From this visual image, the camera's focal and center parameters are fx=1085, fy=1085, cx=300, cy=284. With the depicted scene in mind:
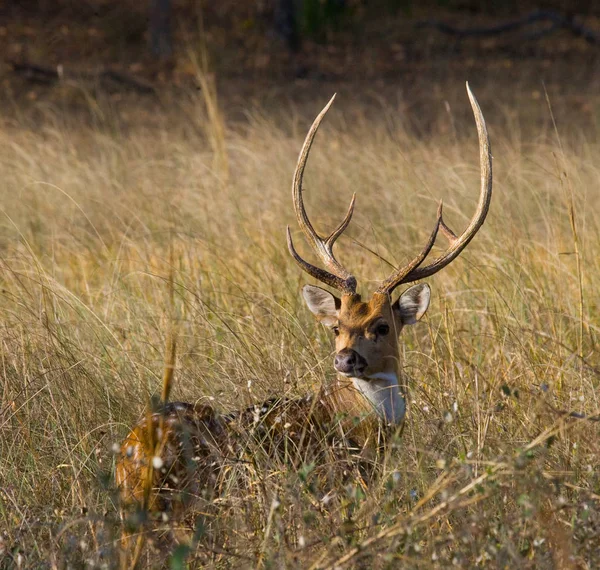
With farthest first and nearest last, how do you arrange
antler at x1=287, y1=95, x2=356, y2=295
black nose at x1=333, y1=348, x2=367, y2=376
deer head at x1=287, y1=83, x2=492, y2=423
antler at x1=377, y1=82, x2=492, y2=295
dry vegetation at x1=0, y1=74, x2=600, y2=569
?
antler at x1=287, y1=95, x2=356, y2=295, antler at x1=377, y1=82, x2=492, y2=295, deer head at x1=287, y1=83, x2=492, y2=423, black nose at x1=333, y1=348, x2=367, y2=376, dry vegetation at x1=0, y1=74, x2=600, y2=569

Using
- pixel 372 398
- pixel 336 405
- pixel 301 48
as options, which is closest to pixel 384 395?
pixel 372 398

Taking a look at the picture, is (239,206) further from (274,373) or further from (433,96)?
(433,96)

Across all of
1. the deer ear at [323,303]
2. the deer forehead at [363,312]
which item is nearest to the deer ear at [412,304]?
the deer forehead at [363,312]

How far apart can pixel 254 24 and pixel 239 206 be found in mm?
13570

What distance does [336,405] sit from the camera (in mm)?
4254

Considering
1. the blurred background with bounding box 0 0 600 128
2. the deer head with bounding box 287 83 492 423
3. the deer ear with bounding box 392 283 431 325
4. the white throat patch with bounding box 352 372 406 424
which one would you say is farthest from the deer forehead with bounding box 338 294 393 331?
the blurred background with bounding box 0 0 600 128

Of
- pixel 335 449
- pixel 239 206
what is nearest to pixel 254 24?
pixel 239 206

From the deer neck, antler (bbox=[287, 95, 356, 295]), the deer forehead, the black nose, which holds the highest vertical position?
antler (bbox=[287, 95, 356, 295])

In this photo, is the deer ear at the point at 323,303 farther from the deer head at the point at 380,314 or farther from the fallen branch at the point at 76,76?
the fallen branch at the point at 76,76

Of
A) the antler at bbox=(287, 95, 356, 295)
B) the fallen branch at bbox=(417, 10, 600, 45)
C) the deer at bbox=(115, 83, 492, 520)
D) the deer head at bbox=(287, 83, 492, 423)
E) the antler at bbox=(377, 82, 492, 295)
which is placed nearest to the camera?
the deer at bbox=(115, 83, 492, 520)

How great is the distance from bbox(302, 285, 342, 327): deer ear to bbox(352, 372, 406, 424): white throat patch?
324mm

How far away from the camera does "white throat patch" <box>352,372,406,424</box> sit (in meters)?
4.16

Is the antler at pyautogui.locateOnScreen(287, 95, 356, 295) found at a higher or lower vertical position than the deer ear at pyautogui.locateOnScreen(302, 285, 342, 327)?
higher

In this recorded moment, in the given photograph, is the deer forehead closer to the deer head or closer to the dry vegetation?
the deer head
